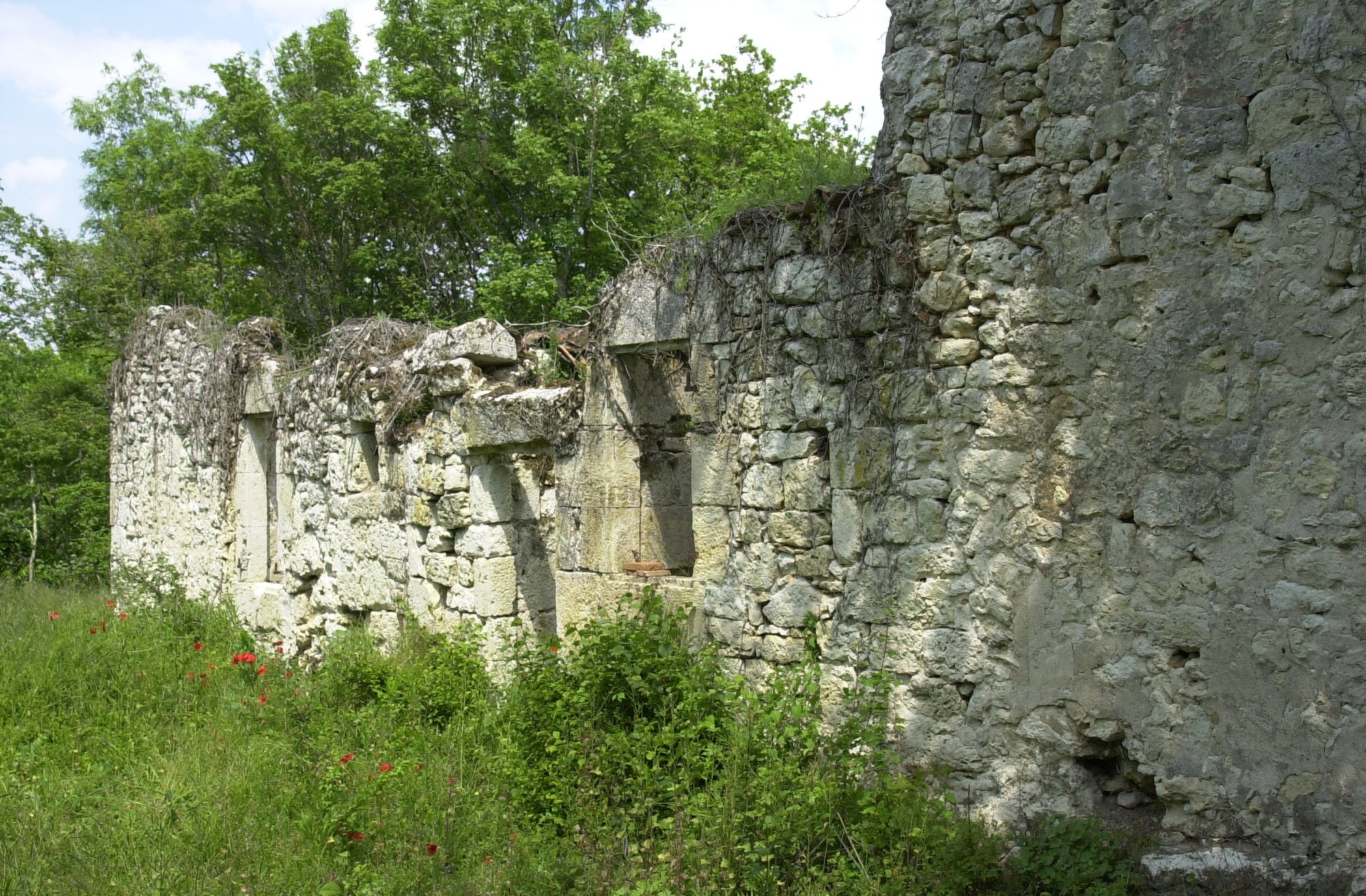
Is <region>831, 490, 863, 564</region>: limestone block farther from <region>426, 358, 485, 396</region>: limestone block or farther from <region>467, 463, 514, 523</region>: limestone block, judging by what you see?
<region>426, 358, 485, 396</region>: limestone block

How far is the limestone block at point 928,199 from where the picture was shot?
4297 millimetres

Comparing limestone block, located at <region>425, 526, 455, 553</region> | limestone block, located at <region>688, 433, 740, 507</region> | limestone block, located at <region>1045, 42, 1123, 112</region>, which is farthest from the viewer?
limestone block, located at <region>425, 526, 455, 553</region>

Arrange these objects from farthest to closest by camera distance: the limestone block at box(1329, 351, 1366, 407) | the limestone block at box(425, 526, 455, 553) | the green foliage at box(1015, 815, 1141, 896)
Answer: the limestone block at box(425, 526, 455, 553)
the green foliage at box(1015, 815, 1141, 896)
the limestone block at box(1329, 351, 1366, 407)

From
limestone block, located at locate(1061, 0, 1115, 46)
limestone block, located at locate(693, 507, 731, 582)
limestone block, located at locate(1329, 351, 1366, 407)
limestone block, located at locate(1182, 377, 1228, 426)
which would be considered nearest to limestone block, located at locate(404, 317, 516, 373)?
limestone block, located at locate(693, 507, 731, 582)

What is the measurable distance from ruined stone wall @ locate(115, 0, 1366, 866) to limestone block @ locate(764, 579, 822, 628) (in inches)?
0.6

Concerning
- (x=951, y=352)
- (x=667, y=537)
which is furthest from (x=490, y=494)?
(x=951, y=352)

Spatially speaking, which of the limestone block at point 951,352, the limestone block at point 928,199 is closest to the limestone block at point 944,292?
the limestone block at point 951,352

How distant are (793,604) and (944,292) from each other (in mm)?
1587

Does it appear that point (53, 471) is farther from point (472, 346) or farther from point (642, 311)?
point (642, 311)

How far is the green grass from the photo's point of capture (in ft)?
12.8

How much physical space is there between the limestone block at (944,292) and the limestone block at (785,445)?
859 mm

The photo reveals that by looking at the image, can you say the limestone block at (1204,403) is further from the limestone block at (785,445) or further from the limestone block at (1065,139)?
the limestone block at (785,445)

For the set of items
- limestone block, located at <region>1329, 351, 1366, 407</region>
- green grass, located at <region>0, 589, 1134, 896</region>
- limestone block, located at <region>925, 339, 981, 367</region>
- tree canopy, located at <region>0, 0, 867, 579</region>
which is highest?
tree canopy, located at <region>0, 0, 867, 579</region>

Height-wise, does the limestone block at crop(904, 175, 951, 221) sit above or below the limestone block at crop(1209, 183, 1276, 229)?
above
